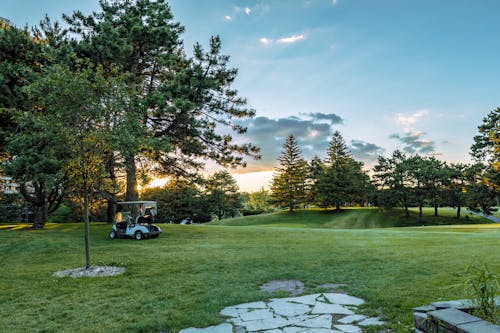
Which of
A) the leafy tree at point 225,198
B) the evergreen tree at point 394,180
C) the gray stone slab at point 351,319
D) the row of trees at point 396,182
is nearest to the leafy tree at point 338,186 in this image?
the row of trees at point 396,182

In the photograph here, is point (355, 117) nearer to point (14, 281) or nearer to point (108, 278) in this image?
point (108, 278)

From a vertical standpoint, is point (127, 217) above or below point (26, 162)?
below

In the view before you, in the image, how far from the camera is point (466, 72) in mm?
11125

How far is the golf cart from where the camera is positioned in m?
13.7

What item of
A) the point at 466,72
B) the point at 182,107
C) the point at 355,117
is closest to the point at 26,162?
the point at 182,107

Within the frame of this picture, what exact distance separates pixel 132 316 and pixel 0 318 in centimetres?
182

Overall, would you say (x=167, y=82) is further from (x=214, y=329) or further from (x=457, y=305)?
(x=457, y=305)

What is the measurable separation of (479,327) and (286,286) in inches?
139

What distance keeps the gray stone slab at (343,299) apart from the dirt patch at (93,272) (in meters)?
4.77

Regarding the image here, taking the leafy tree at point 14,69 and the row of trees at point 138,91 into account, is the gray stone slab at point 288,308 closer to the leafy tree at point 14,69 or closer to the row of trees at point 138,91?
the row of trees at point 138,91

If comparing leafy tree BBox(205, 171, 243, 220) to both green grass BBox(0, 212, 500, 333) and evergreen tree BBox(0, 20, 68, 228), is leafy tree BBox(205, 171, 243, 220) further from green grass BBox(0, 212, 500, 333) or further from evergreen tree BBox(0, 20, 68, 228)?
green grass BBox(0, 212, 500, 333)

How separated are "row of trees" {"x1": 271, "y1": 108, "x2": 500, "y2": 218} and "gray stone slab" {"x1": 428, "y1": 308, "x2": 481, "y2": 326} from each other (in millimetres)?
35244

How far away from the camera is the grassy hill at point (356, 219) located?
35938mm

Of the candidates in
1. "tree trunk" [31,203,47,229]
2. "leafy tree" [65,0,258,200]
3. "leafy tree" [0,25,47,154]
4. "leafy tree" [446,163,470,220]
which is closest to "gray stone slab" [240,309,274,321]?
"leafy tree" [65,0,258,200]
